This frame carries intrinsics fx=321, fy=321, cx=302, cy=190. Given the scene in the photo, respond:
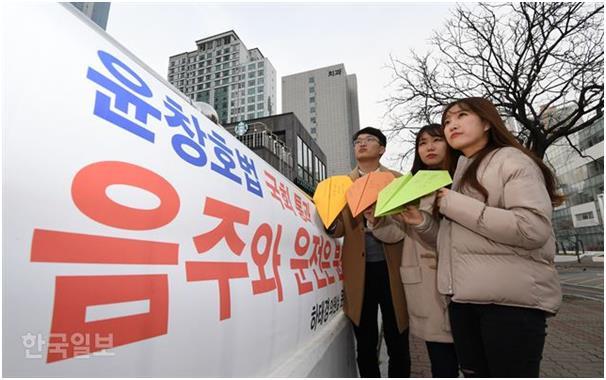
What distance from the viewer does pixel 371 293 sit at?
6.35 ft

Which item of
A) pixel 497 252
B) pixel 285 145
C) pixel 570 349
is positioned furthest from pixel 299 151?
pixel 497 252

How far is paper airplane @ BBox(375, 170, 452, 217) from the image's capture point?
1180mm

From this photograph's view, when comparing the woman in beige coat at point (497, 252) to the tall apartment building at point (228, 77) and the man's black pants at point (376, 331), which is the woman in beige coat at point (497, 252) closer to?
the man's black pants at point (376, 331)

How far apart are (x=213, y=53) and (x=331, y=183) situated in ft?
187

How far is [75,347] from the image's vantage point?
0.60 meters

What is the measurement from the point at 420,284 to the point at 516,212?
2.08ft

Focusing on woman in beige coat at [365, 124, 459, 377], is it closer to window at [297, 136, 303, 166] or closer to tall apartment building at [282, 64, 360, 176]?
window at [297, 136, 303, 166]

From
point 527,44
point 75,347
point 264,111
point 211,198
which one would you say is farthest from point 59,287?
point 264,111

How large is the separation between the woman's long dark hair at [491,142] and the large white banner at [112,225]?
88 cm

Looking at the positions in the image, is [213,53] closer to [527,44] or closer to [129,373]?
[527,44]

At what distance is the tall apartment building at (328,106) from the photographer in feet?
151

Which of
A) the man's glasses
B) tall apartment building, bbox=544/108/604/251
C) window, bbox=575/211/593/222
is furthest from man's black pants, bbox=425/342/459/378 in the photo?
window, bbox=575/211/593/222

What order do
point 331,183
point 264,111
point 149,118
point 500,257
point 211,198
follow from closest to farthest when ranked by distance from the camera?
point 149,118 < point 211,198 < point 500,257 < point 331,183 < point 264,111

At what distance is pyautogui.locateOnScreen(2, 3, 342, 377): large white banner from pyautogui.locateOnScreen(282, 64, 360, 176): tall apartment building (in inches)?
1721
